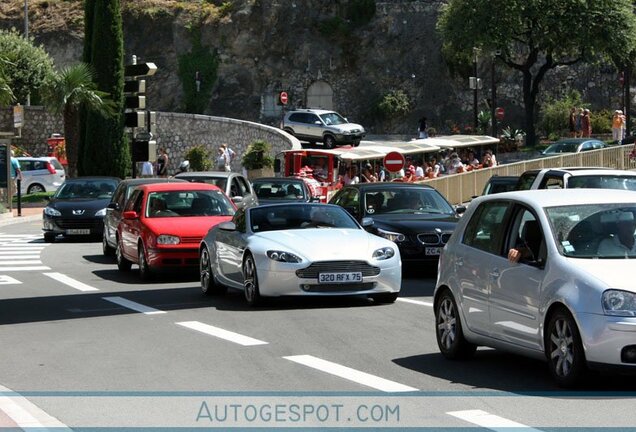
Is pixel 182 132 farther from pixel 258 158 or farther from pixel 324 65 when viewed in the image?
pixel 324 65

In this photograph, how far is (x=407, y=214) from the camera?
22719 millimetres

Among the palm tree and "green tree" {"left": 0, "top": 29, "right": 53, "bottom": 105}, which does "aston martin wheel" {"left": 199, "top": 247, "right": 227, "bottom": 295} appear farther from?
"green tree" {"left": 0, "top": 29, "right": 53, "bottom": 105}

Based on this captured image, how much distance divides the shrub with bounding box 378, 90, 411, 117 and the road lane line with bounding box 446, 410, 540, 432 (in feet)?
234

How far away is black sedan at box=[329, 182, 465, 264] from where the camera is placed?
2136 centimetres

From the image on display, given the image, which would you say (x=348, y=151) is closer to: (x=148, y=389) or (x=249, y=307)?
(x=249, y=307)

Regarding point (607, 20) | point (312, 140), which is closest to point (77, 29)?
point (312, 140)

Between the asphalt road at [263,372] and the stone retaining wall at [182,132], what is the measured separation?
4695 centimetres

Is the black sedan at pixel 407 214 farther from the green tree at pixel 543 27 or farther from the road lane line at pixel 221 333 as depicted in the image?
the green tree at pixel 543 27

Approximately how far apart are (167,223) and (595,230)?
12.2m

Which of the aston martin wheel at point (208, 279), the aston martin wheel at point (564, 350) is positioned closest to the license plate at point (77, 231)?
the aston martin wheel at point (208, 279)

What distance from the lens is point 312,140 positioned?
6656cm

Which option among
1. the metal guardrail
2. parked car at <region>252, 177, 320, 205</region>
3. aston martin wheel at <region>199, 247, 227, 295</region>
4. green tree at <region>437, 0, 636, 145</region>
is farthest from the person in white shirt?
green tree at <region>437, 0, 636, 145</region>

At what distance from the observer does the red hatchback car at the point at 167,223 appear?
21.2m

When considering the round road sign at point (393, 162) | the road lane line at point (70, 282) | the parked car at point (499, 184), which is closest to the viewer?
the road lane line at point (70, 282)
